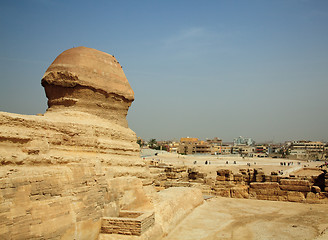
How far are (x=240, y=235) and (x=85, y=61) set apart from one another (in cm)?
853

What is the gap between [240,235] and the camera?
10758mm

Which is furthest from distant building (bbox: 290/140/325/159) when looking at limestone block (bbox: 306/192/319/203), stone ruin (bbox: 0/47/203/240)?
stone ruin (bbox: 0/47/203/240)

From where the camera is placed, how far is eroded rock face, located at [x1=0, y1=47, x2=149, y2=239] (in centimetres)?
632

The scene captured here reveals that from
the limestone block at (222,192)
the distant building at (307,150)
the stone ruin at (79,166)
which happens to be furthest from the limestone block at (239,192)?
the distant building at (307,150)

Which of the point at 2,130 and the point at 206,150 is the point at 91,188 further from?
the point at 206,150

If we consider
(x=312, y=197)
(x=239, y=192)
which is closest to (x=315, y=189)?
(x=312, y=197)

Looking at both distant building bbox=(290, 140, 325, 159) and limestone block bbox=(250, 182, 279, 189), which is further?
distant building bbox=(290, 140, 325, 159)

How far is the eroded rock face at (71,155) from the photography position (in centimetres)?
632


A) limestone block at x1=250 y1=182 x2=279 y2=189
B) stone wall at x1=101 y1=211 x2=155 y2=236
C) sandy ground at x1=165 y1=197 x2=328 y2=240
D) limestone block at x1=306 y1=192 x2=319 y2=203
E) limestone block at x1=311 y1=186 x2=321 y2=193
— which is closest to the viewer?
stone wall at x1=101 y1=211 x2=155 y2=236

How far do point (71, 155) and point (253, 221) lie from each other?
841cm

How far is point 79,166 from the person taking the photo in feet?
26.3

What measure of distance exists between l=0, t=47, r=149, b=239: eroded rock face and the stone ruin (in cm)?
2

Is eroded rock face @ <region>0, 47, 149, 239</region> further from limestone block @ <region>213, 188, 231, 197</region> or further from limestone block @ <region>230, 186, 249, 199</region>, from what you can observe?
limestone block @ <region>230, 186, 249, 199</region>

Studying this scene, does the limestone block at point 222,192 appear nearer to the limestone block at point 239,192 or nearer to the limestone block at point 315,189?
the limestone block at point 239,192
